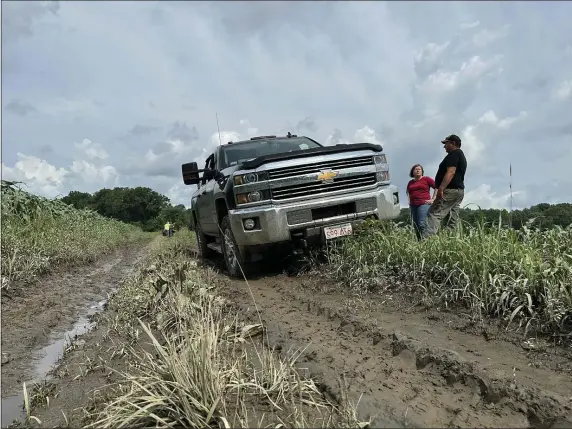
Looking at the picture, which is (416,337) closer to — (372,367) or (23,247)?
(372,367)

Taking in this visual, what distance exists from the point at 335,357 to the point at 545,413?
1.25 meters

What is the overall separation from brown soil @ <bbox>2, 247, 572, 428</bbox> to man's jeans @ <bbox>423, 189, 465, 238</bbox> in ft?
8.22

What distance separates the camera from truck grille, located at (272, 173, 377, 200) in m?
6.24

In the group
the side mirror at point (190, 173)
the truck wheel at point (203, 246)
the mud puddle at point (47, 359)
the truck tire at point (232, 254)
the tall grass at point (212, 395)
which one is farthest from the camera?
the truck wheel at point (203, 246)

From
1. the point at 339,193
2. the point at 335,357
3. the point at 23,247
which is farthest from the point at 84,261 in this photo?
the point at 335,357

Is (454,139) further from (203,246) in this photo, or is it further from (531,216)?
(203,246)

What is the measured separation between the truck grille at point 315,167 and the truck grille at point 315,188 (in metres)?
0.15

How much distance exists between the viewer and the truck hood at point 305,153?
6.22 meters

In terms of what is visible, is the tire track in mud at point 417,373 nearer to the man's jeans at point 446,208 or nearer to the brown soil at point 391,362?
the brown soil at point 391,362

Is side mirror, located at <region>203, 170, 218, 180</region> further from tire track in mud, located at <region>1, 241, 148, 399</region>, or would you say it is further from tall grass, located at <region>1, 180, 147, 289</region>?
tall grass, located at <region>1, 180, 147, 289</region>

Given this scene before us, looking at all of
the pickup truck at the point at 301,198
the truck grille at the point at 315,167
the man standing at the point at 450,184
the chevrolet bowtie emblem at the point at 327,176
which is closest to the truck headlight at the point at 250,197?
the pickup truck at the point at 301,198

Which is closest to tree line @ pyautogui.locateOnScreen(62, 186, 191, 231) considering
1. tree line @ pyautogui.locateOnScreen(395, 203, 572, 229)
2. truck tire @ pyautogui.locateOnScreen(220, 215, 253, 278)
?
truck tire @ pyautogui.locateOnScreen(220, 215, 253, 278)

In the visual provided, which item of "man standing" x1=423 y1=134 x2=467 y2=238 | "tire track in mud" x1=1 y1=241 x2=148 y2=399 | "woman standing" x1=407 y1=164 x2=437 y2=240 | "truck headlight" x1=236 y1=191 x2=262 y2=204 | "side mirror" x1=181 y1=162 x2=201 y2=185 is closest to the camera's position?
"tire track in mud" x1=1 y1=241 x2=148 y2=399

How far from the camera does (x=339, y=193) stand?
6.36 metres
